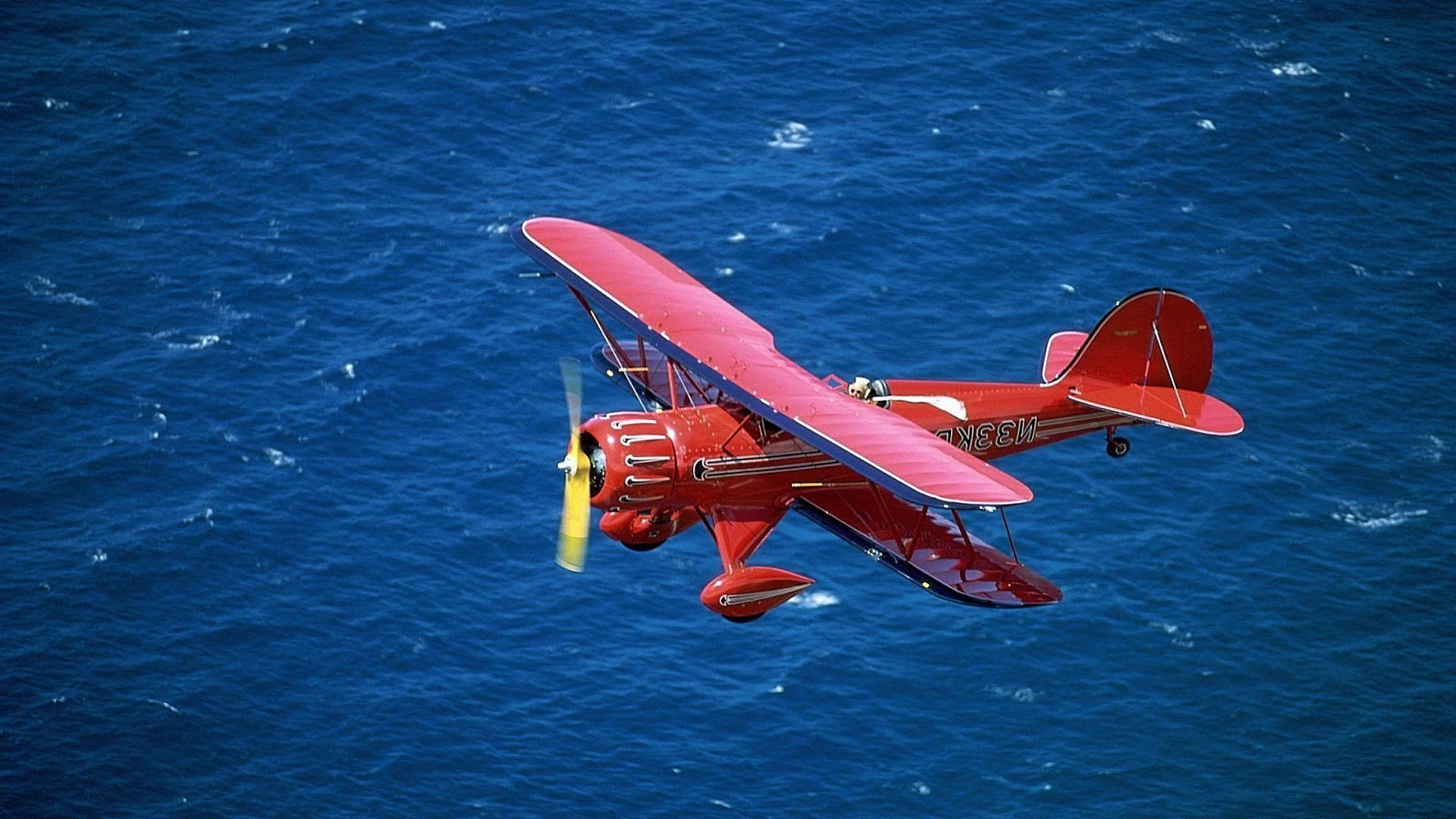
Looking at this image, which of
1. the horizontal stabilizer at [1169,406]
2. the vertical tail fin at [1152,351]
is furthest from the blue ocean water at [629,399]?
the vertical tail fin at [1152,351]

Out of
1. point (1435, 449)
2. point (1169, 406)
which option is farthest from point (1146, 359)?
point (1435, 449)

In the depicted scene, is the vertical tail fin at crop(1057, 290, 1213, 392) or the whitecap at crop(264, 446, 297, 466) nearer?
the vertical tail fin at crop(1057, 290, 1213, 392)

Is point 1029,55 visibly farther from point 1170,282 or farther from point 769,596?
point 769,596

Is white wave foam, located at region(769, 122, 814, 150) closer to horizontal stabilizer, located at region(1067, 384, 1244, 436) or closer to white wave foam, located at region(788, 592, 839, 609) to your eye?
white wave foam, located at region(788, 592, 839, 609)

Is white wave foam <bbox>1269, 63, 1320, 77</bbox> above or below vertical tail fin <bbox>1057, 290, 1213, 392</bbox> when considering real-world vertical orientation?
below

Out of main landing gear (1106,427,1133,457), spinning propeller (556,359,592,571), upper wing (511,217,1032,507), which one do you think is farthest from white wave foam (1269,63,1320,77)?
spinning propeller (556,359,592,571)

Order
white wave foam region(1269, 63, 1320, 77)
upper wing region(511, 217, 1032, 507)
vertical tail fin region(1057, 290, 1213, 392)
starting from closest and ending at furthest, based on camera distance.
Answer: upper wing region(511, 217, 1032, 507), vertical tail fin region(1057, 290, 1213, 392), white wave foam region(1269, 63, 1320, 77)
